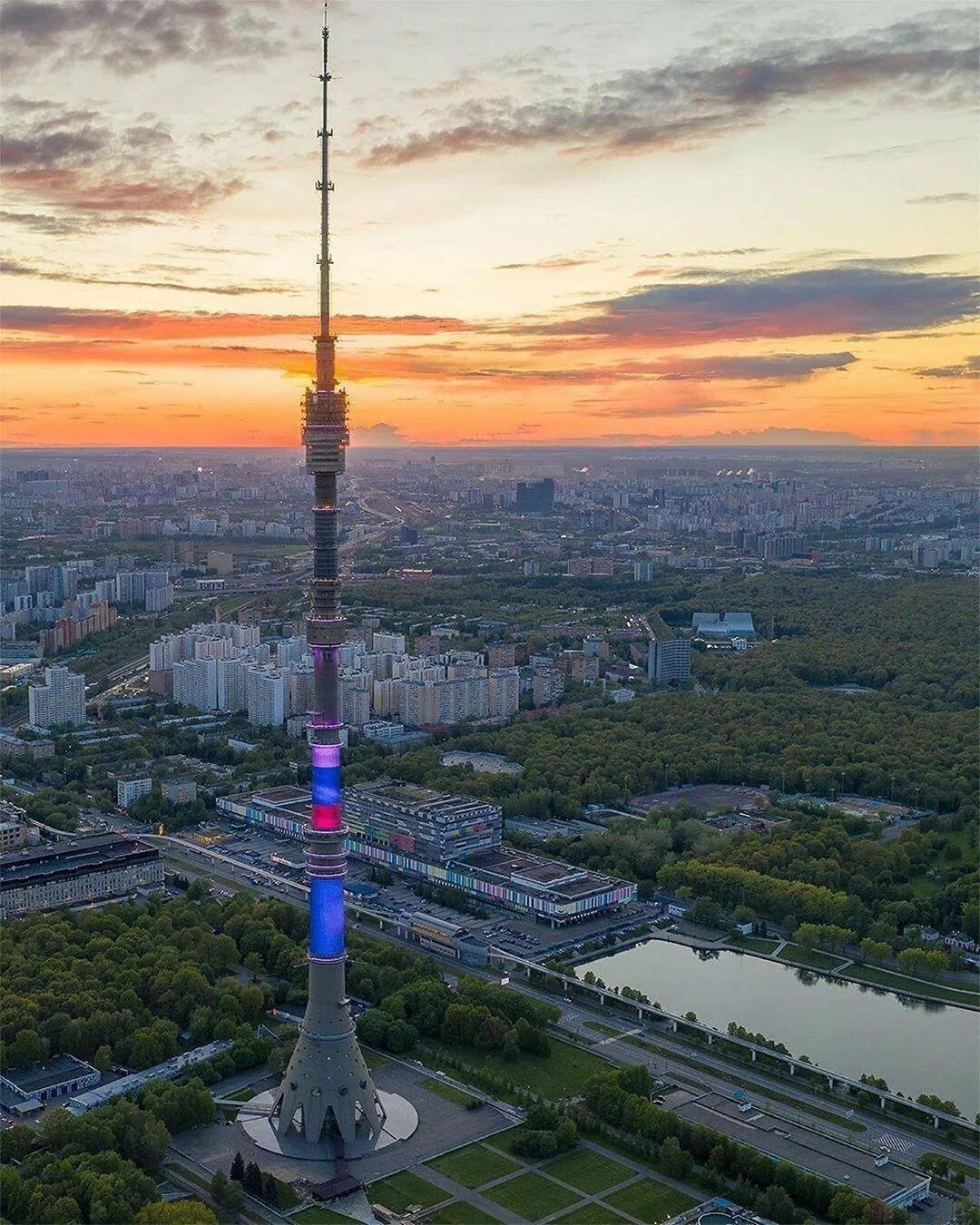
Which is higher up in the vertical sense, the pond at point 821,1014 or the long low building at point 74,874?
the long low building at point 74,874

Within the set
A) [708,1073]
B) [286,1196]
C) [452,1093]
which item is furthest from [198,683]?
[286,1196]

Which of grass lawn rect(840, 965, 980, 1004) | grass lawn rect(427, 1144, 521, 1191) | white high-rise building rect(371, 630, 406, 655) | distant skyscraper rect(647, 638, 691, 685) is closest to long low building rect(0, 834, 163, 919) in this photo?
grass lawn rect(427, 1144, 521, 1191)

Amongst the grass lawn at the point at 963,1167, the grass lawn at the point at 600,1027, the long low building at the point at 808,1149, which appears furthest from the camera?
the grass lawn at the point at 600,1027

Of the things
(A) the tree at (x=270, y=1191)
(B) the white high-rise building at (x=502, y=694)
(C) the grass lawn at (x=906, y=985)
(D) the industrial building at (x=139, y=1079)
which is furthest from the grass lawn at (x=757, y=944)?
(B) the white high-rise building at (x=502, y=694)

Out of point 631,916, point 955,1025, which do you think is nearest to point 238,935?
point 631,916

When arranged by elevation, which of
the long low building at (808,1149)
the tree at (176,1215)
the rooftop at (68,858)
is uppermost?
the rooftop at (68,858)

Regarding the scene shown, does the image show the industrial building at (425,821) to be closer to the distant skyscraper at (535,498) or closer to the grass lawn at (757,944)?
the grass lawn at (757,944)

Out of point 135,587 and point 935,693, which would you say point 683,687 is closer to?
point 935,693
